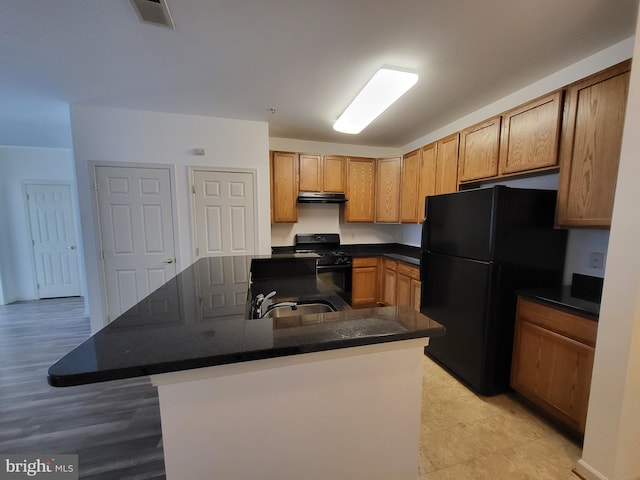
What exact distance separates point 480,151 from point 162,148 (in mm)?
3367

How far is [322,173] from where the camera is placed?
3.67 m

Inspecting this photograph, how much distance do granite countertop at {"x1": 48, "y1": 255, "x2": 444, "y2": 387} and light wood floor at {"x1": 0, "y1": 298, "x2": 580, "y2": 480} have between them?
110 cm

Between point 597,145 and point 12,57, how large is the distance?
4020 millimetres

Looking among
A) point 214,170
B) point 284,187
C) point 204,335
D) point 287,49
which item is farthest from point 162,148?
point 204,335

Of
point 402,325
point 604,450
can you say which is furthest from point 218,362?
point 604,450

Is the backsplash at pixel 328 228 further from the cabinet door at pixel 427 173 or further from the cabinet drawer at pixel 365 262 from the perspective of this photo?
the cabinet door at pixel 427 173

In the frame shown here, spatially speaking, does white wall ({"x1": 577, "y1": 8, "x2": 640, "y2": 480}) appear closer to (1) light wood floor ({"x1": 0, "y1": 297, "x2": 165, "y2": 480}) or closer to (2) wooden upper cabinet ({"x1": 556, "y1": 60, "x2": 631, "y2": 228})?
(2) wooden upper cabinet ({"x1": 556, "y1": 60, "x2": 631, "y2": 228})

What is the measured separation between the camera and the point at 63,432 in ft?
5.49

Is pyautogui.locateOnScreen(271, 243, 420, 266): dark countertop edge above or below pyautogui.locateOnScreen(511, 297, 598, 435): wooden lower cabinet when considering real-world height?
above

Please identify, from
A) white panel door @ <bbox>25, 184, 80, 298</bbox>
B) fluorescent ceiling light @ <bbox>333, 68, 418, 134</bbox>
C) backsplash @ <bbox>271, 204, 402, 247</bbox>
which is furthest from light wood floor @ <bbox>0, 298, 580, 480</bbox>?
white panel door @ <bbox>25, 184, 80, 298</bbox>

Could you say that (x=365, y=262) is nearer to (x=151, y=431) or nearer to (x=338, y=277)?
(x=338, y=277)

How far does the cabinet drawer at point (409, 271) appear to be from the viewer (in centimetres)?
302

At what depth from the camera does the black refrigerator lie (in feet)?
6.06

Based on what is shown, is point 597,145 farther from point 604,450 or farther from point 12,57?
point 12,57
